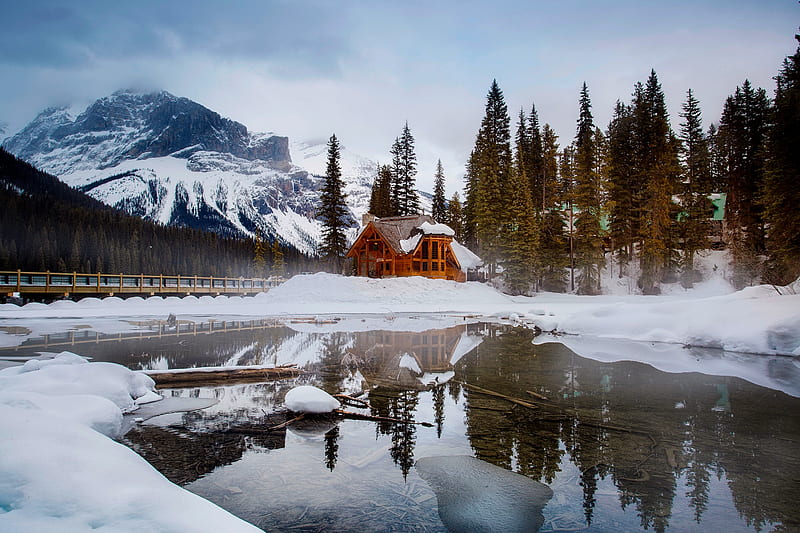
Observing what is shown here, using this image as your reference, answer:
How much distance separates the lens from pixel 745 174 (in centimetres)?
4241

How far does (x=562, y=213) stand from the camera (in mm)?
45250

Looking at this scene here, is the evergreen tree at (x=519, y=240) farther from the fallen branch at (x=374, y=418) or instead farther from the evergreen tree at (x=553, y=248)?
the fallen branch at (x=374, y=418)

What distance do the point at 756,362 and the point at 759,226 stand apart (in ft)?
119

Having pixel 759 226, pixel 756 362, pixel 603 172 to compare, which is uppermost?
pixel 603 172

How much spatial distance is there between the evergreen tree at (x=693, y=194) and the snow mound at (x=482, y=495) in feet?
144

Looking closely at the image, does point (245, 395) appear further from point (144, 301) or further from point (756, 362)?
point (144, 301)

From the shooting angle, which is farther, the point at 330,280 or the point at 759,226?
the point at 759,226

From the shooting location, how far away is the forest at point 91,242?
54.5 m

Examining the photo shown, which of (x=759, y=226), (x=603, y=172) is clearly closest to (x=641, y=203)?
(x=603, y=172)

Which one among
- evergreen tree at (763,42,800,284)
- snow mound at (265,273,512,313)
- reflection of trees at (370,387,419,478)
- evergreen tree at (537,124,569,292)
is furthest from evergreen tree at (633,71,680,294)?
reflection of trees at (370,387,419,478)

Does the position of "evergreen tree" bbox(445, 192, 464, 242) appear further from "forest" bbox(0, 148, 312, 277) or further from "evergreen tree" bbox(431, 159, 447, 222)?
"forest" bbox(0, 148, 312, 277)

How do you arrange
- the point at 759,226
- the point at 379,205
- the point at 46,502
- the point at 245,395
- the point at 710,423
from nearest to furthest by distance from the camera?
the point at 46,502, the point at 710,423, the point at 245,395, the point at 759,226, the point at 379,205

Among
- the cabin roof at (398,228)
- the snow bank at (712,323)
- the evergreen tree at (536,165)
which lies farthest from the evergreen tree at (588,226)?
the snow bank at (712,323)

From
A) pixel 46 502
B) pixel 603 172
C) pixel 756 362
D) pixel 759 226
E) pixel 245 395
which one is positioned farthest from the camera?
pixel 603 172
